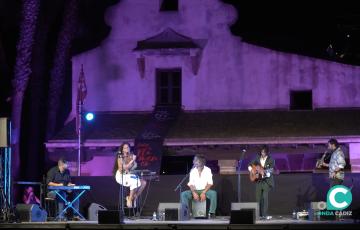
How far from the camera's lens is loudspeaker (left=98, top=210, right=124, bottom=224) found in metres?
18.9

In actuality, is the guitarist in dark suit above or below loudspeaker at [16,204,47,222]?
above

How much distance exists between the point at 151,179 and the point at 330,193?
205 inches

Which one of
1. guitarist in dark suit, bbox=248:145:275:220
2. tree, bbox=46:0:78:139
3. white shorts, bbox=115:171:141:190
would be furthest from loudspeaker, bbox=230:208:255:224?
tree, bbox=46:0:78:139

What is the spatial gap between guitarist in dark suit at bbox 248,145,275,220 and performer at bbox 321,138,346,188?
1.51 metres

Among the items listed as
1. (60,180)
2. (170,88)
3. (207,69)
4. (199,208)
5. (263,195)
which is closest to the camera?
(263,195)

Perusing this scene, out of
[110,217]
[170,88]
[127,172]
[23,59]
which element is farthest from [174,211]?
[23,59]

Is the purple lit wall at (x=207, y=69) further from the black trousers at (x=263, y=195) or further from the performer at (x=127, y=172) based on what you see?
the black trousers at (x=263, y=195)

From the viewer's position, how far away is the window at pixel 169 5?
31.8 m

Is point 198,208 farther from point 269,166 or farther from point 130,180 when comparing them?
point 269,166

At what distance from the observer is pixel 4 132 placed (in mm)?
21328

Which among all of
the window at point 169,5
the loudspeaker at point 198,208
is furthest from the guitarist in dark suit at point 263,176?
the window at point 169,5

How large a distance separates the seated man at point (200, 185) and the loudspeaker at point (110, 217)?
3.74 m

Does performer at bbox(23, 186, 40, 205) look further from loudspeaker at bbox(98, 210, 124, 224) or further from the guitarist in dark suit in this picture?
loudspeaker at bbox(98, 210, 124, 224)

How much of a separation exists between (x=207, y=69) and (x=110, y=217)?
13099 millimetres
